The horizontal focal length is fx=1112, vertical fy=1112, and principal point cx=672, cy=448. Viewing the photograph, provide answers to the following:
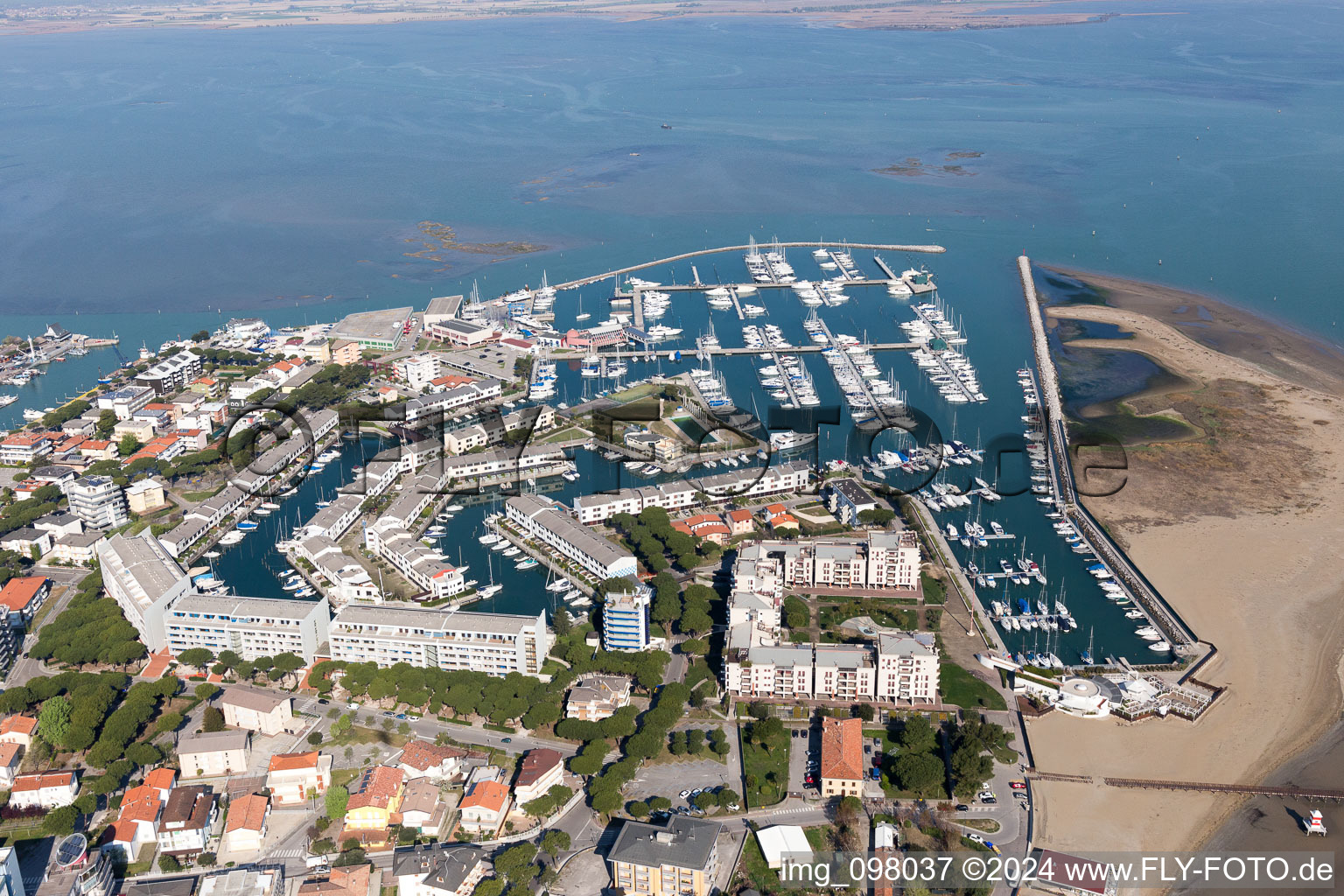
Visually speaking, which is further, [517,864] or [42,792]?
[42,792]

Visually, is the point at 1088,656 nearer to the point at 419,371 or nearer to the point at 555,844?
the point at 555,844

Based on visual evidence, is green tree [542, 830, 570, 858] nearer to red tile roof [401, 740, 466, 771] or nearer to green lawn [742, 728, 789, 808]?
red tile roof [401, 740, 466, 771]

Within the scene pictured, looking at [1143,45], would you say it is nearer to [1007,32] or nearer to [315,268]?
[1007,32]

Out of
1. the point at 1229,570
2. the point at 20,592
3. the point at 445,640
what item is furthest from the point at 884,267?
the point at 20,592

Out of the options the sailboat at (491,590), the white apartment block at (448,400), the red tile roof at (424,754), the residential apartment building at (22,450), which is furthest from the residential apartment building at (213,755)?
the residential apartment building at (22,450)

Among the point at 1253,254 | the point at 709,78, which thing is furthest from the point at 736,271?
the point at 709,78
